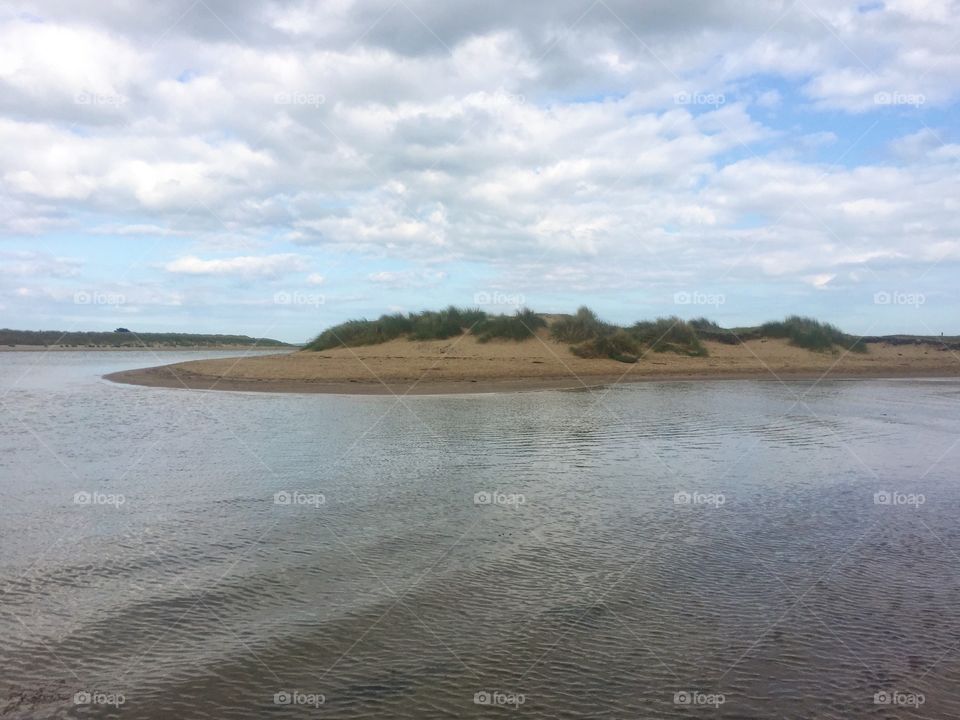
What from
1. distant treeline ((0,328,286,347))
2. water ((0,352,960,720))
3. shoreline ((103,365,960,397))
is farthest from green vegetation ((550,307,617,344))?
distant treeline ((0,328,286,347))

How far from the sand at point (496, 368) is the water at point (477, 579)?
1380 centimetres

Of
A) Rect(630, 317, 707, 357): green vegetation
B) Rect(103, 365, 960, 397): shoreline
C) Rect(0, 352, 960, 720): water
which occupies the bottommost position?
Rect(0, 352, 960, 720): water

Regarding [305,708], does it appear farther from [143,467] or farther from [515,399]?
[515,399]

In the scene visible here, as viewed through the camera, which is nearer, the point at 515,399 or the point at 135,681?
the point at 135,681

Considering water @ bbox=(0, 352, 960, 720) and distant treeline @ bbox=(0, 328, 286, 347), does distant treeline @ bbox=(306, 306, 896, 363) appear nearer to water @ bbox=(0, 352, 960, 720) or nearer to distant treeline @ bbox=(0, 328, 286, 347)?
water @ bbox=(0, 352, 960, 720)

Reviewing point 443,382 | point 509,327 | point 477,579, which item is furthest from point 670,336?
point 477,579

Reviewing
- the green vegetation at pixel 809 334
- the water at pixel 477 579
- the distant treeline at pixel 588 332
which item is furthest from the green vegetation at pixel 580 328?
the water at pixel 477 579

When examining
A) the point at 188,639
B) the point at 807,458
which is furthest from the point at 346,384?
the point at 188,639

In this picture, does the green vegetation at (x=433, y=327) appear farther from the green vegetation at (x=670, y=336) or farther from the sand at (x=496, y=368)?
the green vegetation at (x=670, y=336)

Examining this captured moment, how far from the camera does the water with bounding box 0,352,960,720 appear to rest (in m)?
4.28

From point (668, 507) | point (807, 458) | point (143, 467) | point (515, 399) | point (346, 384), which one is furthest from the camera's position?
point (346, 384)

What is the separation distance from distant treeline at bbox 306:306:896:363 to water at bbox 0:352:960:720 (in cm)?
2443

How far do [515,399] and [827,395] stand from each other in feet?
36.2

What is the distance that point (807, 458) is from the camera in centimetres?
1162
